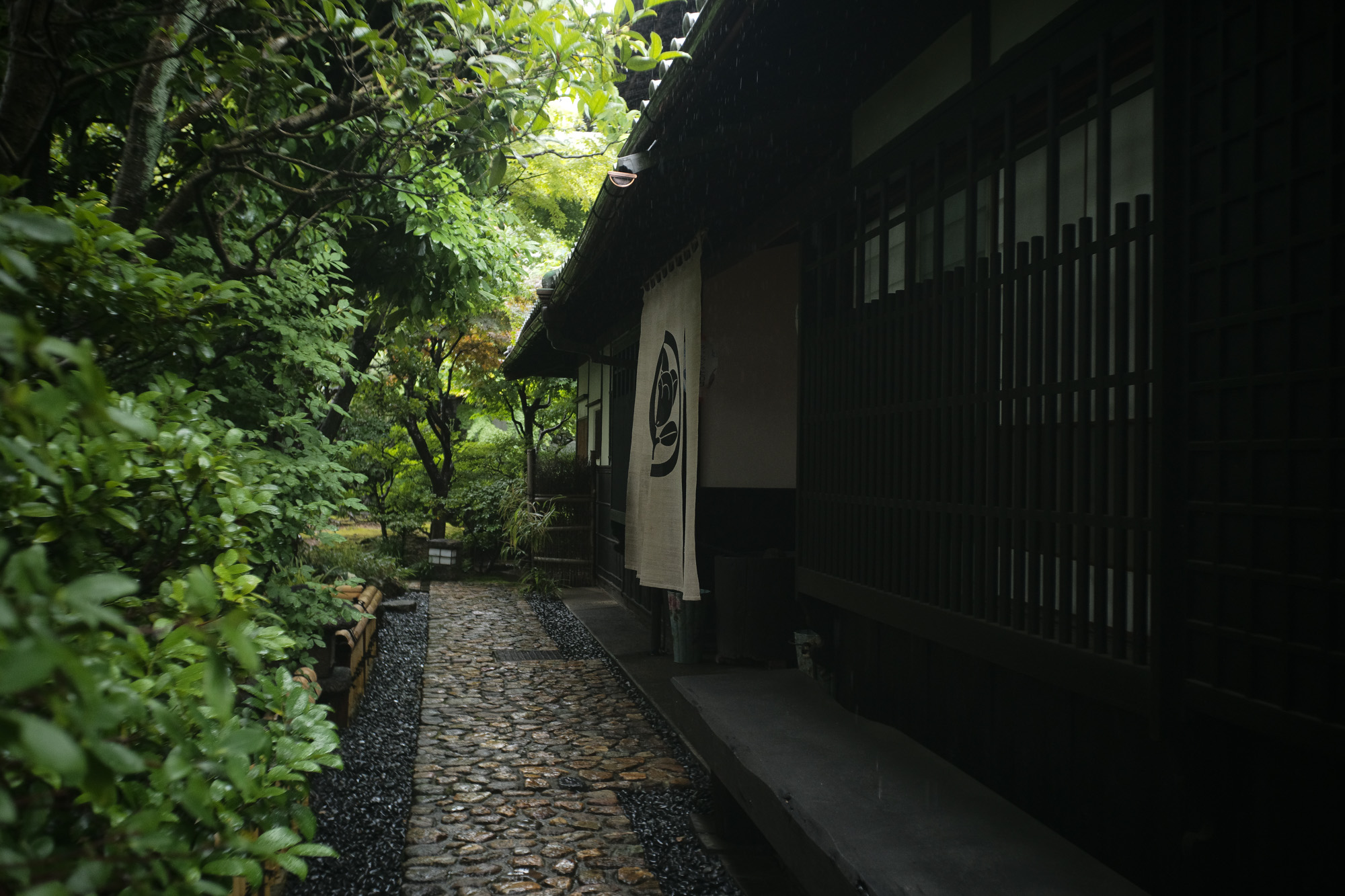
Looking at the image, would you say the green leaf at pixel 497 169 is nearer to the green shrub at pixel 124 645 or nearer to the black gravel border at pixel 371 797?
the green shrub at pixel 124 645

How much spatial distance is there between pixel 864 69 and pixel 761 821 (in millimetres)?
3901

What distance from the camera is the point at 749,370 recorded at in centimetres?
805

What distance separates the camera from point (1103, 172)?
8.78ft

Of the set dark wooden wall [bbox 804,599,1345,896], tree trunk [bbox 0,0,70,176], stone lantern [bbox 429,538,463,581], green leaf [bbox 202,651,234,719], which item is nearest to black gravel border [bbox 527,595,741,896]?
dark wooden wall [bbox 804,599,1345,896]

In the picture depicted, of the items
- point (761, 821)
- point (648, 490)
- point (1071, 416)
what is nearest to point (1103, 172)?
point (1071, 416)

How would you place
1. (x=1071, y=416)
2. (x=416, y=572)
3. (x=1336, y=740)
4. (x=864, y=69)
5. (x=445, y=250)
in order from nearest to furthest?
1. (x=1336, y=740)
2. (x=1071, y=416)
3. (x=864, y=69)
4. (x=445, y=250)
5. (x=416, y=572)

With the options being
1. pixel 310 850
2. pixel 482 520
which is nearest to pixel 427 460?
pixel 482 520

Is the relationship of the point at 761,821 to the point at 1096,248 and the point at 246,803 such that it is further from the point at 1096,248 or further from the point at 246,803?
the point at 1096,248

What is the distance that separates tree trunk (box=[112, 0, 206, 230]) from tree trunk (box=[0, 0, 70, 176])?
0.34 m

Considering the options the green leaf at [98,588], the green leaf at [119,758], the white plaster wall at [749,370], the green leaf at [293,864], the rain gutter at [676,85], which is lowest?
the green leaf at [293,864]

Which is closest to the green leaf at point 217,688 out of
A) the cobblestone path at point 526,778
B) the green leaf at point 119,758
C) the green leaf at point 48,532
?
the green leaf at point 119,758

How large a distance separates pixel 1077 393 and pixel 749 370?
527 centimetres

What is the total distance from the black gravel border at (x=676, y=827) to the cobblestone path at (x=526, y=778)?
0.08 m

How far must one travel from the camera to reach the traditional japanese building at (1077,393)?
2.16m
